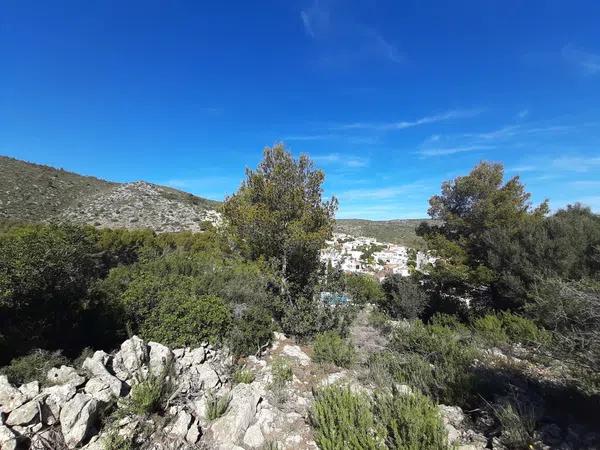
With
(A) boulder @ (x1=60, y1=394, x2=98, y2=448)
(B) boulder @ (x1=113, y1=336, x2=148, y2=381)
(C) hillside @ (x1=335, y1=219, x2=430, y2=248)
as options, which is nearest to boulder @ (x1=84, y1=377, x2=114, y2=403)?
(A) boulder @ (x1=60, y1=394, x2=98, y2=448)

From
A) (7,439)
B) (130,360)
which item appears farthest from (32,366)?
(7,439)

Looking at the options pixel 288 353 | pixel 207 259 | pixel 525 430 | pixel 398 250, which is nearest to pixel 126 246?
pixel 207 259

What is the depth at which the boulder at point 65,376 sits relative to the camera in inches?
176

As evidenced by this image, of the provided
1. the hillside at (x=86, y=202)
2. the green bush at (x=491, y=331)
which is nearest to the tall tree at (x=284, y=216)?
the green bush at (x=491, y=331)

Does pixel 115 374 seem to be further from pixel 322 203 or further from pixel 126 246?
pixel 126 246

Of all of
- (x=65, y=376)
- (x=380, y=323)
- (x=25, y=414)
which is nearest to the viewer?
(x=25, y=414)

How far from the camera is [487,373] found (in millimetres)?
6555

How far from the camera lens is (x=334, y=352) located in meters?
7.05

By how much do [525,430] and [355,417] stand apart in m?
2.16

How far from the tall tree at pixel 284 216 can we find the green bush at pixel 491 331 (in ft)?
16.2

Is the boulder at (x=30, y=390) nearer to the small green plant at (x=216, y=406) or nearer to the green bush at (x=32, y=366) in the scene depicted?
the green bush at (x=32, y=366)

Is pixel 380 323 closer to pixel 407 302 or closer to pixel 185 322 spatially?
pixel 407 302

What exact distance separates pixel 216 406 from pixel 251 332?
8.82 ft

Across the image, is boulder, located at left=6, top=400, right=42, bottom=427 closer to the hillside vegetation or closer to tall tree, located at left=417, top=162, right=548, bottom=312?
the hillside vegetation
